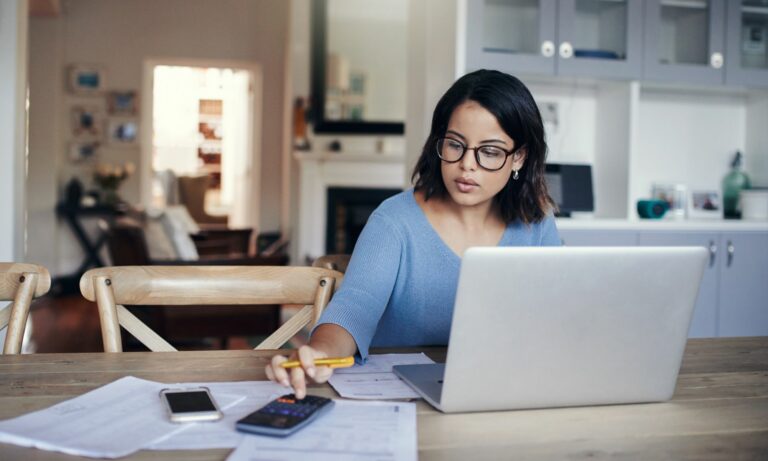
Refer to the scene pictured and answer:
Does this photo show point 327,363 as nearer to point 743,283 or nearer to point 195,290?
point 195,290

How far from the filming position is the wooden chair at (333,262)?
5.56ft

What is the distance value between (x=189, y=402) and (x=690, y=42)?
10.6 ft

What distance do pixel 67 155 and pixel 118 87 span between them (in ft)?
2.68

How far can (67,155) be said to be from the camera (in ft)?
24.0

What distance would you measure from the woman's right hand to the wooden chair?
2.13 feet

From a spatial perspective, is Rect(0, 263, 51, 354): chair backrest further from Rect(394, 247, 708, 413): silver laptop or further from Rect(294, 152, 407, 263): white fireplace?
Rect(294, 152, 407, 263): white fireplace

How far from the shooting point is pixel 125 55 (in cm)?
748

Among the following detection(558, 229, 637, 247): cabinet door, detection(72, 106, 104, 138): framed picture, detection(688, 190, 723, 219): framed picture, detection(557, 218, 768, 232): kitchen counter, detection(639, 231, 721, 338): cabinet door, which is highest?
detection(72, 106, 104, 138): framed picture

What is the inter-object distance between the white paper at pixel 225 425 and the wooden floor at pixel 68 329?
11.6 feet

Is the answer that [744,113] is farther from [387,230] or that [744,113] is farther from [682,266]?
[682,266]

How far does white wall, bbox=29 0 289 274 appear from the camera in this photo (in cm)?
713

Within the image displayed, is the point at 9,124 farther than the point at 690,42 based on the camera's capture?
No

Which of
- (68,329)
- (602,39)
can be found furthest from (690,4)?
(68,329)

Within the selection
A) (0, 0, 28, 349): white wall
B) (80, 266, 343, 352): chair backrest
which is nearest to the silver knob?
(80, 266, 343, 352): chair backrest
